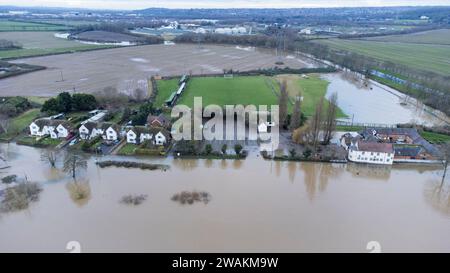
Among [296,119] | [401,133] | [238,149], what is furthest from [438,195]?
[238,149]

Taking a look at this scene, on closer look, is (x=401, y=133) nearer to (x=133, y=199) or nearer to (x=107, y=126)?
(x=133, y=199)

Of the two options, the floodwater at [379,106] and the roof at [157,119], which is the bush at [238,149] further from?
the floodwater at [379,106]

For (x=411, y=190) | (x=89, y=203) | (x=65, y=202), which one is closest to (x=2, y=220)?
(x=65, y=202)

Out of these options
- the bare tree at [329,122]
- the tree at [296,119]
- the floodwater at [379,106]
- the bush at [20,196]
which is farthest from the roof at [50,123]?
the floodwater at [379,106]

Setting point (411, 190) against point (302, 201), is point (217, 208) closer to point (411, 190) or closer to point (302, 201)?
point (302, 201)

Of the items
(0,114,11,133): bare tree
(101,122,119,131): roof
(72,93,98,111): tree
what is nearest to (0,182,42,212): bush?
(101,122,119,131): roof

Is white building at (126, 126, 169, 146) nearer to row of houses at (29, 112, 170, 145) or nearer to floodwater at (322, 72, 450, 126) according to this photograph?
row of houses at (29, 112, 170, 145)
